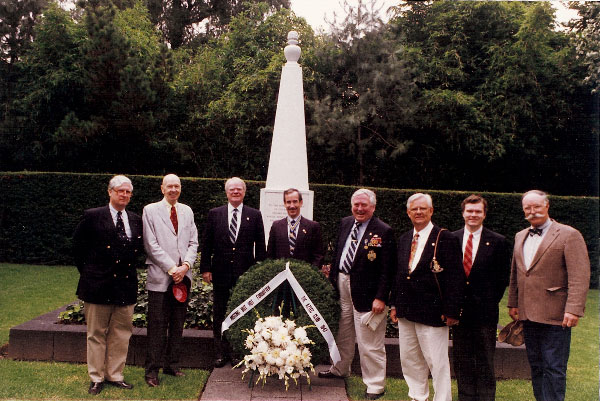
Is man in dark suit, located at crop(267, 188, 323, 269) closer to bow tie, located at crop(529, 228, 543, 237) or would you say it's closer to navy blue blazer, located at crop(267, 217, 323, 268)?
navy blue blazer, located at crop(267, 217, 323, 268)

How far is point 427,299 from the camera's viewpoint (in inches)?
165

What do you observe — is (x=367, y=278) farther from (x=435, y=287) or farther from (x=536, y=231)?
(x=536, y=231)

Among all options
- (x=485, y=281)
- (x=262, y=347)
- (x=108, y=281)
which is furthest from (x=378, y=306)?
(x=108, y=281)

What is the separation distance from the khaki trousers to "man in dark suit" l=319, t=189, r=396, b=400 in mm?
2010

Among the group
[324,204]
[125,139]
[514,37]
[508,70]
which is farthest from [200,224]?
[514,37]

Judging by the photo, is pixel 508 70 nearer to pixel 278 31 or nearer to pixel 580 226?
pixel 580 226

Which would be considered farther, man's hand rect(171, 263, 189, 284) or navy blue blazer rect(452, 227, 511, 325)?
man's hand rect(171, 263, 189, 284)

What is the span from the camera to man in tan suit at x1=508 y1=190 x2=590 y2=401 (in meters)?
3.96

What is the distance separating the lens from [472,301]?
4.29 m

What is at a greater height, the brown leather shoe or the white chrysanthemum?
the white chrysanthemum

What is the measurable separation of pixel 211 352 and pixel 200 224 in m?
7.08

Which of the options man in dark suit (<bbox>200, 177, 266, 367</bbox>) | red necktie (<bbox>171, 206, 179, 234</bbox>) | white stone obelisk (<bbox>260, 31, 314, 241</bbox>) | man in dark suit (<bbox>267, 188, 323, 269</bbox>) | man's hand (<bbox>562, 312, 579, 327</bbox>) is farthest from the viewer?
white stone obelisk (<bbox>260, 31, 314, 241</bbox>)

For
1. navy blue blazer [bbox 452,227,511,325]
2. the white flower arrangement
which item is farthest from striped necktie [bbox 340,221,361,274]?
navy blue blazer [bbox 452,227,511,325]

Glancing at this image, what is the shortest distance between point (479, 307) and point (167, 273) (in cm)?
284
